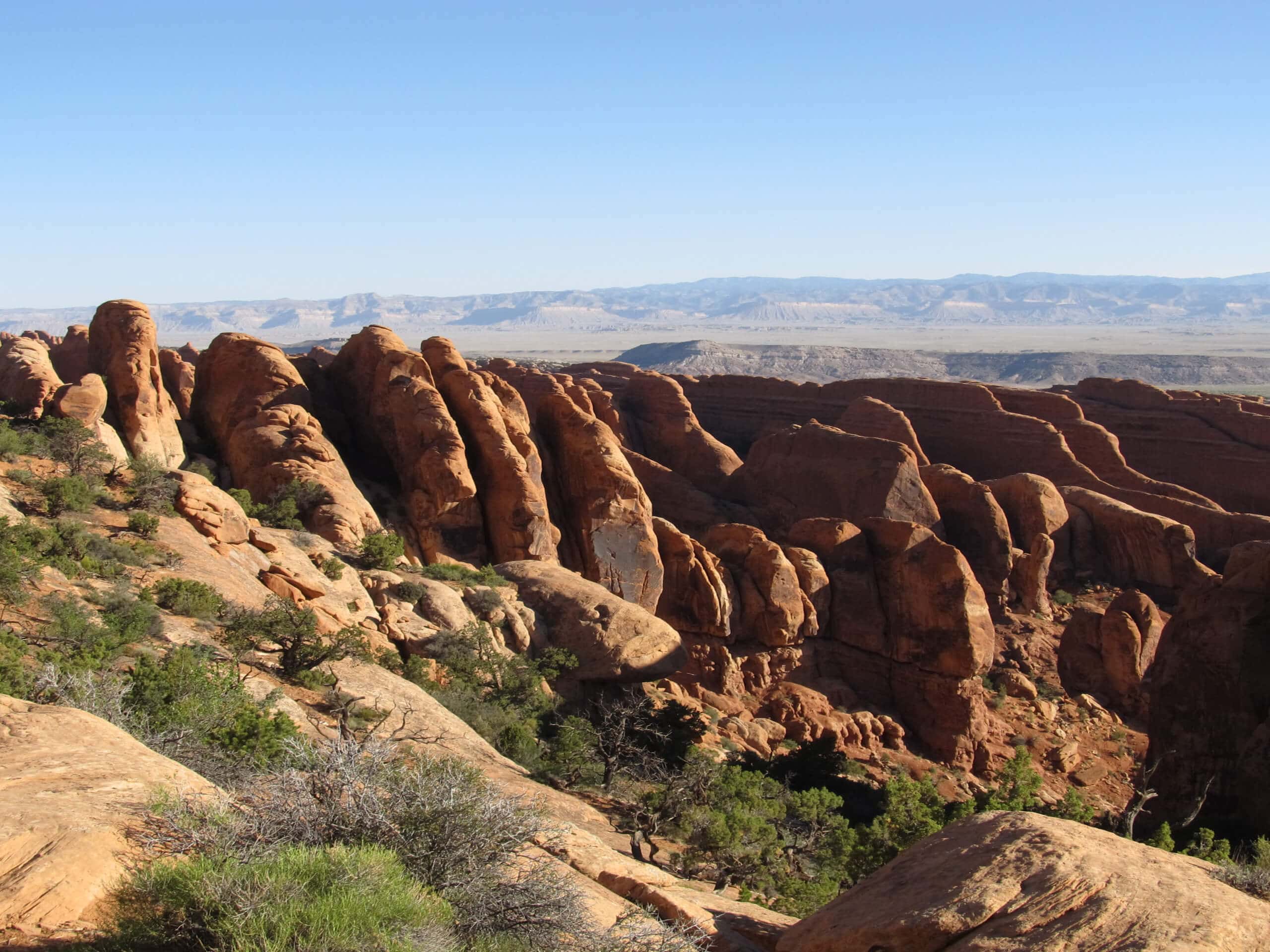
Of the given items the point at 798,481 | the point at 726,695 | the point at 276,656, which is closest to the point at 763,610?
the point at 726,695

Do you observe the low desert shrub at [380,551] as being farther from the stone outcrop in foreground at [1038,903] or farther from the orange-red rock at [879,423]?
the orange-red rock at [879,423]

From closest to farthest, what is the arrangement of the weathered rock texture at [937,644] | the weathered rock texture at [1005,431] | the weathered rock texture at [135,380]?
the weathered rock texture at [135,380], the weathered rock texture at [937,644], the weathered rock texture at [1005,431]

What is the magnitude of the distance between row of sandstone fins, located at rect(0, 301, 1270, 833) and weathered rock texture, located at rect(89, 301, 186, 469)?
0.28ft

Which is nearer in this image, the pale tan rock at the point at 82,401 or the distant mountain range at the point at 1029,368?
the pale tan rock at the point at 82,401

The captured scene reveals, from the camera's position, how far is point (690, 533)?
1656 inches

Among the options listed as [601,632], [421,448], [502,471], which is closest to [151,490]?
[421,448]

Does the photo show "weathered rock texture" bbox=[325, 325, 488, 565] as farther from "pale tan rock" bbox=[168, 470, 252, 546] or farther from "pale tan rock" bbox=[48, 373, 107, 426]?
"pale tan rock" bbox=[48, 373, 107, 426]

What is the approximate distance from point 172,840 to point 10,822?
1274 mm

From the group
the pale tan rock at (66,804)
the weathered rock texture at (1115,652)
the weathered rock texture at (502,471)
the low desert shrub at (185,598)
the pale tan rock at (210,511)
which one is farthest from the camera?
the weathered rock texture at (1115,652)

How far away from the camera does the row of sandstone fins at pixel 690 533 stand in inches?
1155

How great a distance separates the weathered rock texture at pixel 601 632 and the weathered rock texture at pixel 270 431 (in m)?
5.51

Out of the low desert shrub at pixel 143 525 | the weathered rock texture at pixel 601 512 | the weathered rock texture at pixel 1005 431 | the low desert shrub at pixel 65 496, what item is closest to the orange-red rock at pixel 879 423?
the weathered rock texture at pixel 1005 431

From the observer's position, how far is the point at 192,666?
47.4 feet

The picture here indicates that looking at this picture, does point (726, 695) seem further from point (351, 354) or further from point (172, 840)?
point (172, 840)
